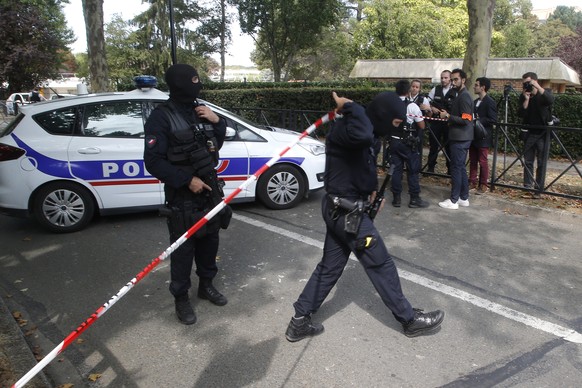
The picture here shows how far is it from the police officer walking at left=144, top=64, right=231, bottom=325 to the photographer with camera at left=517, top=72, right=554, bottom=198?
18.0 ft

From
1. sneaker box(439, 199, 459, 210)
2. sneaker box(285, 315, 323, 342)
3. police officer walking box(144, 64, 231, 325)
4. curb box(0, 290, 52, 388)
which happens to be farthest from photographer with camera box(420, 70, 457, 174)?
curb box(0, 290, 52, 388)

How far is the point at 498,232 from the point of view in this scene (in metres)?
5.71

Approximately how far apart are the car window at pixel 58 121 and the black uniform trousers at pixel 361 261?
3895 mm

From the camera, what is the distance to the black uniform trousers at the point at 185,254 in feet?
11.3

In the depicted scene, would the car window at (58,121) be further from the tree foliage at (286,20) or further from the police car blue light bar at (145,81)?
the tree foliage at (286,20)

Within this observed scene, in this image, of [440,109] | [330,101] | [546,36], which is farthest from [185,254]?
[546,36]

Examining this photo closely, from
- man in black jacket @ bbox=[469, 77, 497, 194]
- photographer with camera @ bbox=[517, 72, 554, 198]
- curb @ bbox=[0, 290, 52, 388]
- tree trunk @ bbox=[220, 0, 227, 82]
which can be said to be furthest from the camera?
tree trunk @ bbox=[220, 0, 227, 82]

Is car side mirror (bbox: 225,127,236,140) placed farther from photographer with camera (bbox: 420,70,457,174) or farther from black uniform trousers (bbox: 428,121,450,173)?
black uniform trousers (bbox: 428,121,450,173)

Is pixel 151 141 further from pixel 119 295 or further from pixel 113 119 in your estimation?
pixel 113 119

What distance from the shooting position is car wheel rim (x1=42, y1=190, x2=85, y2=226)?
551 cm

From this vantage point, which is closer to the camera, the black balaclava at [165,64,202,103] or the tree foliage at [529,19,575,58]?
the black balaclava at [165,64,202,103]

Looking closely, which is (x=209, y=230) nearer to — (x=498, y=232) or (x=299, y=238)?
(x=299, y=238)

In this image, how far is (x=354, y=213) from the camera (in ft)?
10.0

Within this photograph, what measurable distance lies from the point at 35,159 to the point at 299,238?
10.8 ft
